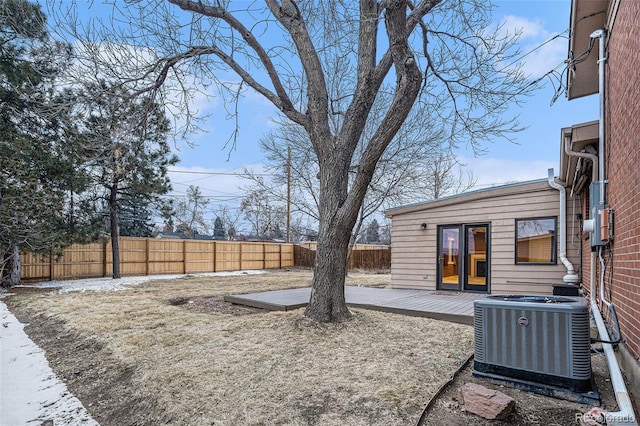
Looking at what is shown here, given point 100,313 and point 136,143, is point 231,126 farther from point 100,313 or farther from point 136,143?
point 100,313

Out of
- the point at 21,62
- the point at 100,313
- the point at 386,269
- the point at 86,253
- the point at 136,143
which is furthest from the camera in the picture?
the point at 386,269

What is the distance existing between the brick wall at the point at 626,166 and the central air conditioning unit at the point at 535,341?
0.33 metres

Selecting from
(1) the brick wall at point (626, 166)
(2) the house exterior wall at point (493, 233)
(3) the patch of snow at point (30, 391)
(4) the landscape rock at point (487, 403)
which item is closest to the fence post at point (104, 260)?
(3) the patch of snow at point (30, 391)

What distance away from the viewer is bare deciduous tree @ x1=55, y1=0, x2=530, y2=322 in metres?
4.53

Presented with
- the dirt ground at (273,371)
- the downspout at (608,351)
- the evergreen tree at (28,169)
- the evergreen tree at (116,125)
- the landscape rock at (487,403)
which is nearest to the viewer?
the downspout at (608,351)

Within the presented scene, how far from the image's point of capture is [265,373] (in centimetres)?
319

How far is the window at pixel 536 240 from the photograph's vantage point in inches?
267

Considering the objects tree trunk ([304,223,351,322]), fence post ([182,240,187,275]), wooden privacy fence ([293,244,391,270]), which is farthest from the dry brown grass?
wooden privacy fence ([293,244,391,270])

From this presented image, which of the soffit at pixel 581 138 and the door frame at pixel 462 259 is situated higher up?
the soffit at pixel 581 138

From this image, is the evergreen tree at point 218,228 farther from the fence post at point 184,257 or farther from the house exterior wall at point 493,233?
the house exterior wall at point 493,233

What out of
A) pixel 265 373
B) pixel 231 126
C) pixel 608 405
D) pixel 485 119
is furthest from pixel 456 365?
pixel 231 126

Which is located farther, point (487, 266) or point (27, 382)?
point (487, 266)

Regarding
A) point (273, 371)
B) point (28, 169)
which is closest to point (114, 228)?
point (28, 169)

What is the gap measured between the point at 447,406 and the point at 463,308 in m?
3.34
